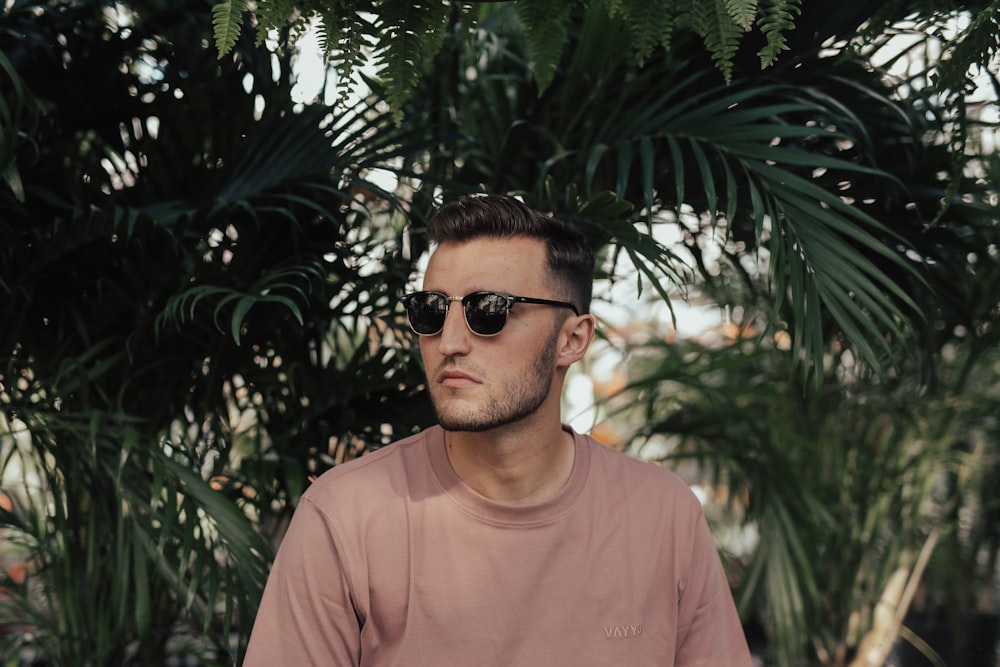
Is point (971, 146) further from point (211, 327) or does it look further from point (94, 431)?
point (94, 431)

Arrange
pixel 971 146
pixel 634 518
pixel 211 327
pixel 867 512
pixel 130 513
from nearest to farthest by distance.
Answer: pixel 634 518, pixel 130 513, pixel 211 327, pixel 971 146, pixel 867 512

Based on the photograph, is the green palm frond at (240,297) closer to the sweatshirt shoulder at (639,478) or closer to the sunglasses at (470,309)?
the sunglasses at (470,309)

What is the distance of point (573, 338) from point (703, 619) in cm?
47

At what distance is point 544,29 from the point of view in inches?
66.3

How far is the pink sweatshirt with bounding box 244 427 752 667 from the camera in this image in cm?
131

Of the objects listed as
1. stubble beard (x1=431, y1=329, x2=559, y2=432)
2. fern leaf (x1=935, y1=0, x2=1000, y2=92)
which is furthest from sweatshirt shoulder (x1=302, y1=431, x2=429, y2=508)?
fern leaf (x1=935, y1=0, x2=1000, y2=92)

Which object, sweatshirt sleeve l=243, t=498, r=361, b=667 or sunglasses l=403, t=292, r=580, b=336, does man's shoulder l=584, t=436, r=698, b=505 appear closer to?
sunglasses l=403, t=292, r=580, b=336

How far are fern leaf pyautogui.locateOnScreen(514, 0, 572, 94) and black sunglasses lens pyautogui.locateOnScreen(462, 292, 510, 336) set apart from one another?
57 cm

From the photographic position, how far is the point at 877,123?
6.86 feet

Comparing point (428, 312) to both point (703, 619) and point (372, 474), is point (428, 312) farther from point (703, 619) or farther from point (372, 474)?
point (703, 619)

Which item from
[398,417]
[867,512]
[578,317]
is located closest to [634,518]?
[578,317]

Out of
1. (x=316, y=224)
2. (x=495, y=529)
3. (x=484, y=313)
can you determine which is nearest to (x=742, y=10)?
(x=484, y=313)

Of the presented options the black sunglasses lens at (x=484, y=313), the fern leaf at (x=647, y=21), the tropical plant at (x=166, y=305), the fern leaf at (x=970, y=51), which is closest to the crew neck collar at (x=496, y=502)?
the black sunglasses lens at (x=484, y=313)

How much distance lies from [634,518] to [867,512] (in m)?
2.15
